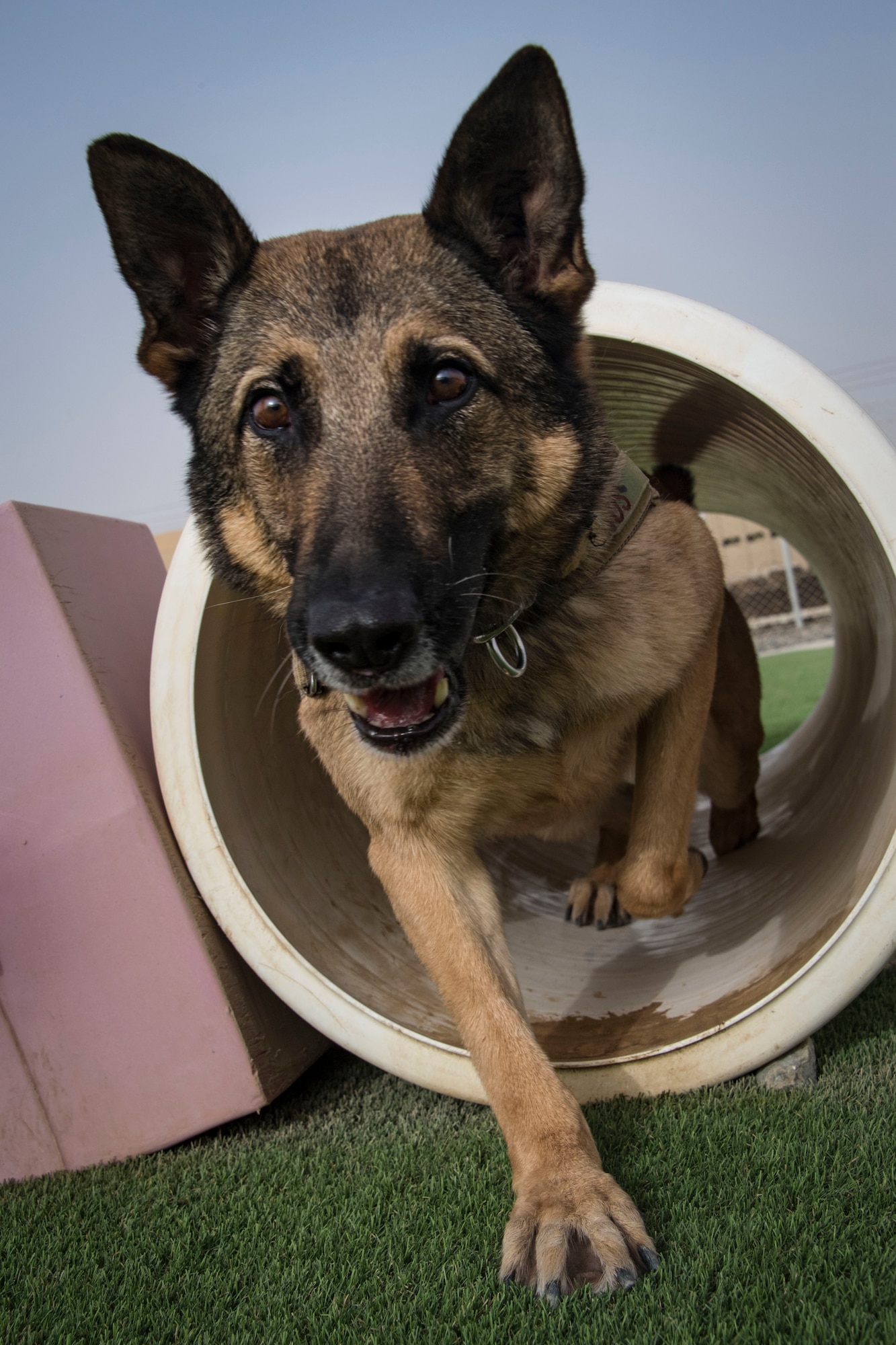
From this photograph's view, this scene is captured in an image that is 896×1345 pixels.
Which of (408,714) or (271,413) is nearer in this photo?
(408,714)

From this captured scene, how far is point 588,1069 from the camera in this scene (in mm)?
2523

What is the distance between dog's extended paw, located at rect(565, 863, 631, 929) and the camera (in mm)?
3717

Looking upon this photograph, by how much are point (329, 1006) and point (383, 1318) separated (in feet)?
3.20

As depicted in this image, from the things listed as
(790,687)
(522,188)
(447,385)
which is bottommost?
(790,687)

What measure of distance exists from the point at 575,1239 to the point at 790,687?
→ 9819 mm

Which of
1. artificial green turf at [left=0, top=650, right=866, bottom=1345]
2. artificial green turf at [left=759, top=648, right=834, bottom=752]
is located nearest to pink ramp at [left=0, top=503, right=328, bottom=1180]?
artificial green turf at [left=0, top=650, right=866, bottom=1345]

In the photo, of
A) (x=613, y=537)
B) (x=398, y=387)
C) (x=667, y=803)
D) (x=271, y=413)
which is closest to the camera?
(x=398, y=387)

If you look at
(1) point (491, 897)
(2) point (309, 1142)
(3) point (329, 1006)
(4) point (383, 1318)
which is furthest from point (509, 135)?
(2) point (309, 1142)

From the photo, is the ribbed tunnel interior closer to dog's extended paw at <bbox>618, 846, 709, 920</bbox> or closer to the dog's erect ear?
dog's extended paw at <bbox>618, 846, 709, 920</bbox>

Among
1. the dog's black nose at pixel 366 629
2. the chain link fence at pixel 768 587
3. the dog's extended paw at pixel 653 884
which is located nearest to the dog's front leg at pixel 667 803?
the dog's extended paw at pixel 653 884

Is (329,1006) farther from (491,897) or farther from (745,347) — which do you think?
(745,347)

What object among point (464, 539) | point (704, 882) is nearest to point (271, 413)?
point (464, 539)

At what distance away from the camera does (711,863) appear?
14.4 ft

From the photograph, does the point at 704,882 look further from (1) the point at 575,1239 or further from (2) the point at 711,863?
(1) the point at 575,1239
